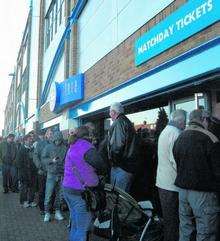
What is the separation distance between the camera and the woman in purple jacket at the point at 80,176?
21.5 feet

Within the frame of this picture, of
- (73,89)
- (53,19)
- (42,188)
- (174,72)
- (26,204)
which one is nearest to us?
(174,72)

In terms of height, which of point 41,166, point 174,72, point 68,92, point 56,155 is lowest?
point 41,166

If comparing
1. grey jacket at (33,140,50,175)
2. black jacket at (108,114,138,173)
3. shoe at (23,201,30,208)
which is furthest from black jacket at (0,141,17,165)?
black jacket at (108,114,138,173)

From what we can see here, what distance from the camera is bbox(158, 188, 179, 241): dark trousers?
20.0ft

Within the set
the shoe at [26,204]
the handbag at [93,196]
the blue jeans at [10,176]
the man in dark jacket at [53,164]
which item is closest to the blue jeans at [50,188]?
the man in dark jacket at [53,164]

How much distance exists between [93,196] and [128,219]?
2.04 feet

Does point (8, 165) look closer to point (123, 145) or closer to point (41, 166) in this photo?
point (41, 166)

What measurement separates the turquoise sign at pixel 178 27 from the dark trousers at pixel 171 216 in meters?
2.26

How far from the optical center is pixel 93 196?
649 cm

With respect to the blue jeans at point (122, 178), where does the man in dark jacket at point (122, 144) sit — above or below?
above

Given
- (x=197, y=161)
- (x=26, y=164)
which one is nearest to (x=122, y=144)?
(x=197, y=161)

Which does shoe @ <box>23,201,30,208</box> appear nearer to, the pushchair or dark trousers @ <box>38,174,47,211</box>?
dark trousers @ <box>38,174,47,211</box>

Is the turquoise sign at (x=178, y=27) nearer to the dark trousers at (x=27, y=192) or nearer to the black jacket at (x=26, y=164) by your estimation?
the black jacket at (x=26, y=164)

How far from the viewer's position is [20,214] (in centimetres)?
1076
